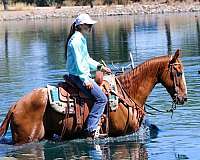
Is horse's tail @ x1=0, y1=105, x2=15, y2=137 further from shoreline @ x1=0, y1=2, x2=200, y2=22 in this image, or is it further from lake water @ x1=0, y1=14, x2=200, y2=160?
shoreline @ x1=0, y1=2, x2=200, y2=22

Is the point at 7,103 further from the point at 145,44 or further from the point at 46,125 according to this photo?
the point at 145,44

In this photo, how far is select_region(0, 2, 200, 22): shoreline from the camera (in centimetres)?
8444

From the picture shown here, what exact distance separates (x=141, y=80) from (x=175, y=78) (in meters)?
0.64

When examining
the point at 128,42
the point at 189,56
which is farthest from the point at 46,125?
the point at 128,42

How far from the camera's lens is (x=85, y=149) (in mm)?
12023

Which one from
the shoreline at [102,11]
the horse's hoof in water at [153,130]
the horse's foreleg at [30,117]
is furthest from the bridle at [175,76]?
the shoreline at [102,11]

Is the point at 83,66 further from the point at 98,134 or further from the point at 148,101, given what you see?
the point at 148,101

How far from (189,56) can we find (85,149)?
58.9ft

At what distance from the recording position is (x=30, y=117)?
1144cm

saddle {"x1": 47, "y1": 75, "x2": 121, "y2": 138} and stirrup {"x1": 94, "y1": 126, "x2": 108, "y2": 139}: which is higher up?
saddle {"x1": 47, "y1": 75, "x2": 121, "y2": 138}

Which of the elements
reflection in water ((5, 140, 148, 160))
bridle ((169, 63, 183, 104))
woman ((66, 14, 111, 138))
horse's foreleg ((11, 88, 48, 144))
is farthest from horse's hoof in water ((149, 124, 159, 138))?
horse's foreleg ((11, 88, 48, 144))

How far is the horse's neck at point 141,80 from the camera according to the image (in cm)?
1221

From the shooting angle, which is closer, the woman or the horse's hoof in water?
the woman

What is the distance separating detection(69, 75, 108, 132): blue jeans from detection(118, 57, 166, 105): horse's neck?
793 mm
